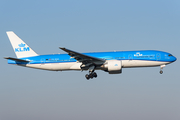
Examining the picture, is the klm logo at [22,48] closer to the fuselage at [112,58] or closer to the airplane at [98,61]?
the airplane at [98,61]

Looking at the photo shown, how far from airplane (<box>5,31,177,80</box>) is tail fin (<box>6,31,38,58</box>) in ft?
4.13

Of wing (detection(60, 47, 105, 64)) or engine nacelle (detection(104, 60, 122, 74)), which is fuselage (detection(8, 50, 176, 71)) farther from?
wing (detection(60, 47, 105, 64))

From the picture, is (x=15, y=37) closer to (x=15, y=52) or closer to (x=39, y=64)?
(x=15, y=52)

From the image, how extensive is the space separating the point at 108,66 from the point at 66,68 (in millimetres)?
6759

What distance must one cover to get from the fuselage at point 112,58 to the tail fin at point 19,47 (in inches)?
81.8

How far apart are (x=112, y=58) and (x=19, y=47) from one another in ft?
53.2

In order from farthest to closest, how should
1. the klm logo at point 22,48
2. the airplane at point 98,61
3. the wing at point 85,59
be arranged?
1. the klm logo at point 22,48
2. the airplane at point 98,61
3. the wing at point 85,59

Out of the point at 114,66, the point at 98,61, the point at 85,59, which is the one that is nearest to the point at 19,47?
the point at 85,59

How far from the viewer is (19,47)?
4784cm

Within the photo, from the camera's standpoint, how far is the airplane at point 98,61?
41562 millimetres

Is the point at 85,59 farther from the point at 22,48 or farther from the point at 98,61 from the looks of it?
the point at 22,48

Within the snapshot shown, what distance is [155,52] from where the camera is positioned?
142 ft

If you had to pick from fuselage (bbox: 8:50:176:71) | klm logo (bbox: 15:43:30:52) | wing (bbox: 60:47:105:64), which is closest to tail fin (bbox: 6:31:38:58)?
klm logo (bbox: 15:43:30:52)

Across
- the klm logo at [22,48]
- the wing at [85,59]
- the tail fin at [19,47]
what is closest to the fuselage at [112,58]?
the wing at [85,59]
